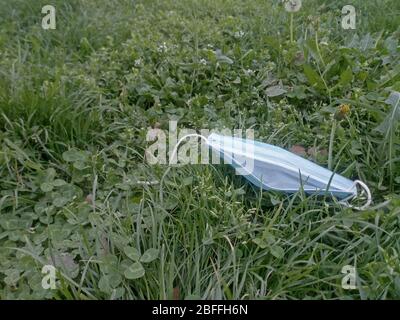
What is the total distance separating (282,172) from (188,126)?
625mm

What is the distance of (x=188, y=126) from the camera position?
2.57 m

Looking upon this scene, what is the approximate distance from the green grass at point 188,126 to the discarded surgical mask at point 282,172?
5 cm

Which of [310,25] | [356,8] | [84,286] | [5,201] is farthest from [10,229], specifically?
[356,8]

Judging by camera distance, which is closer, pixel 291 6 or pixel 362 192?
pixel 362 192

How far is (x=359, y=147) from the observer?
2.29 meters

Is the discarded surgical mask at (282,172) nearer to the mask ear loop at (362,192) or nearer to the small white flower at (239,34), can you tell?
the mask ear loop at (362,192)

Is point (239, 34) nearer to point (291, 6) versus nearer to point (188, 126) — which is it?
point (291, 6)

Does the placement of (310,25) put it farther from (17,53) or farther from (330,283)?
(330,283)

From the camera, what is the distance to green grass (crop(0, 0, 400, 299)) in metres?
1.80

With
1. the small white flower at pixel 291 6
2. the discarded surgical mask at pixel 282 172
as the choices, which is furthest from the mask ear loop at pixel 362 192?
the small white flower at pixel 291 6

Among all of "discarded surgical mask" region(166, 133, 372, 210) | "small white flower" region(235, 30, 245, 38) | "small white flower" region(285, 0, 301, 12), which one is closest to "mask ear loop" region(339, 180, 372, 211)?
"discarded surgical mask" region(166, 133, 372, 210)

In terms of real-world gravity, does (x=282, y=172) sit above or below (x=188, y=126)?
below

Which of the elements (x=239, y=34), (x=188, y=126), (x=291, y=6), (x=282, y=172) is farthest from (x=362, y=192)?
(x=291, y=6)

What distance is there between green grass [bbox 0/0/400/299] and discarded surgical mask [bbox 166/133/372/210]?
5 centimetres
